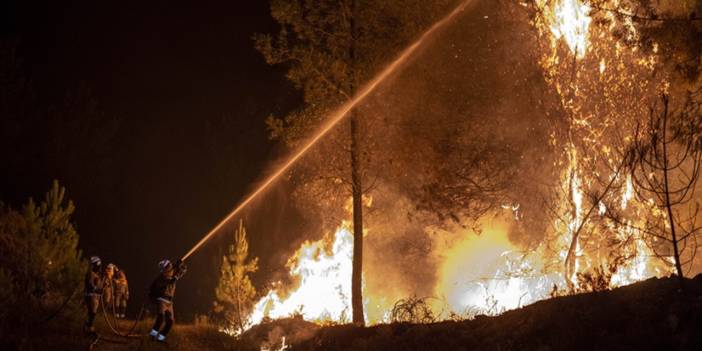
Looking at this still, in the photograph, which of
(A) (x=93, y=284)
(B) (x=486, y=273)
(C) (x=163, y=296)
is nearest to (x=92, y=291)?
(A) (x=93, y=284)

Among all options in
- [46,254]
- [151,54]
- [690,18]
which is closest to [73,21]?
[151,54]

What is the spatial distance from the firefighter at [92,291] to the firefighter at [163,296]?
1102 mm

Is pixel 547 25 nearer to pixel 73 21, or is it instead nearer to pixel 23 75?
pixel 23 75

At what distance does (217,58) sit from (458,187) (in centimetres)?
2640

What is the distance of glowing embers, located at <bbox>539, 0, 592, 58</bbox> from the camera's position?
20531 mm

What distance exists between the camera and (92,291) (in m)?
14.0

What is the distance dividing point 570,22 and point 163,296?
14.7 meters

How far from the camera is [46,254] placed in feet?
48.9

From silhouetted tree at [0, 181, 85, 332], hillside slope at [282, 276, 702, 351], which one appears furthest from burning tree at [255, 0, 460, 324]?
silhouetted tree at [0, 181, 85, 332]

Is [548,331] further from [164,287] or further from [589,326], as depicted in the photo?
[164,287]

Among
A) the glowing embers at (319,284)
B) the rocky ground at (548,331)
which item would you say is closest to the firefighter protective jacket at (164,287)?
the rocky ground at (548,331)

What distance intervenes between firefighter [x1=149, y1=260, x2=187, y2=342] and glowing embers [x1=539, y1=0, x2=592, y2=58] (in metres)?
13.8

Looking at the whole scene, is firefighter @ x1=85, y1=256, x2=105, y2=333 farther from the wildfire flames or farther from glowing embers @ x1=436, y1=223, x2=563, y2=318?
glowing embers @ x1=436, y1=223, x2=563, y2=318

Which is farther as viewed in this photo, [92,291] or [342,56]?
[342,56]
